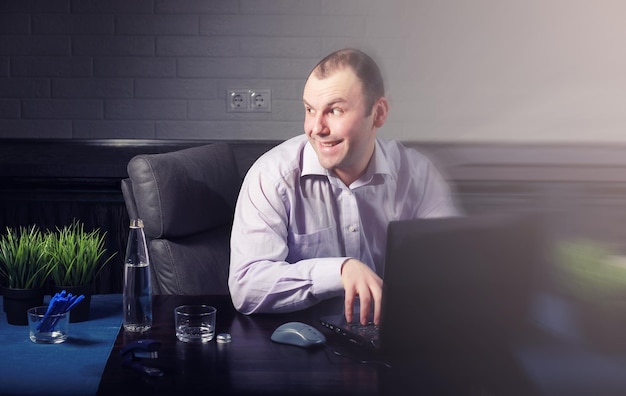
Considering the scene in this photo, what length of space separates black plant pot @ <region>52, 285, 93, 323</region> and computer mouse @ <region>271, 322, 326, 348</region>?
44 cm

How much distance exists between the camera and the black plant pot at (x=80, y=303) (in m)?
1.31

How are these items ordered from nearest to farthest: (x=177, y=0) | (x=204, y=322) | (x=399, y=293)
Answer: (x=399, y=293)
(x=204, y=322)
(x=177, y=0)

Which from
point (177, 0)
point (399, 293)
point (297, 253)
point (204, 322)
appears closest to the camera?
point (399, 293)

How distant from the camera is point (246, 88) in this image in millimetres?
2605

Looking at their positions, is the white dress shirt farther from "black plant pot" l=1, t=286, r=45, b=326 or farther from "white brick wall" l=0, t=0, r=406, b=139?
"white brick wall" l=0, t=0, r=406, b=139

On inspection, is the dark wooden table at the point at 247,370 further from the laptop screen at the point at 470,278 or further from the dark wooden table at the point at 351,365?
the laptop screen at the point at 470,278

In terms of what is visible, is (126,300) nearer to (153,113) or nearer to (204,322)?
(204,322)

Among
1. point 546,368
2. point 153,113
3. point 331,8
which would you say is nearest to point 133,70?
point 153,113

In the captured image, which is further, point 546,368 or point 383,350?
point 383,350

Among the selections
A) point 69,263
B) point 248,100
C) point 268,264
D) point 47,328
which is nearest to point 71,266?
point 69,263

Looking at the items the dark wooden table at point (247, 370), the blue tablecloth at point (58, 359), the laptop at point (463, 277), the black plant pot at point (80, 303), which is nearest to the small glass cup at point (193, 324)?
the dark wooden table at point (247, 370)

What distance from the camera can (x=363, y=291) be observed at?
103cm

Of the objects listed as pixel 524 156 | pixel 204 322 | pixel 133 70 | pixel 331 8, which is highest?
pixel 331 8

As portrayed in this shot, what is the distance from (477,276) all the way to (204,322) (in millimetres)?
615
